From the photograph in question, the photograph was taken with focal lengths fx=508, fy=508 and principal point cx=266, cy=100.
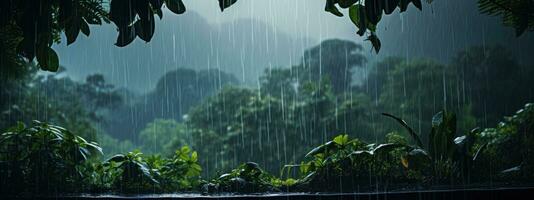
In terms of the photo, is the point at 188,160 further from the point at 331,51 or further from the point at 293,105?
the point at 331,51

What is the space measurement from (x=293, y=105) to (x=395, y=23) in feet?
25.0

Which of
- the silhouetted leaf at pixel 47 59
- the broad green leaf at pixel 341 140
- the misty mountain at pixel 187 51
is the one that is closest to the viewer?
the silhouetted leaf at pixel 47 59

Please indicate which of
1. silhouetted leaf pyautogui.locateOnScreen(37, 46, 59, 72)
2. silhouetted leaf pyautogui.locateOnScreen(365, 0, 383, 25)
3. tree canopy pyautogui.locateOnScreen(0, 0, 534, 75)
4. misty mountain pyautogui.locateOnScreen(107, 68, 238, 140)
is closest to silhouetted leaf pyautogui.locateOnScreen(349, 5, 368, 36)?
tree canopy pyautogui.locateOnScreen(0, 0, 534, 75)

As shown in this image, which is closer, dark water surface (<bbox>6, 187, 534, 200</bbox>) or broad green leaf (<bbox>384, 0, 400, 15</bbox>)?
broad green leaf (<bbox>384, 0, 400, 15</bbox>)

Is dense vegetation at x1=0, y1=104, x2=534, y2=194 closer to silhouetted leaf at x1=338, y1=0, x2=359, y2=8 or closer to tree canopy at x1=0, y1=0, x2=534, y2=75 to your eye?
tree canopy at x1=0, y1=0, x2=534, y2=75

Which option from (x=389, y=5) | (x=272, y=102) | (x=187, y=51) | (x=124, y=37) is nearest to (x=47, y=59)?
(x=124, y=37)

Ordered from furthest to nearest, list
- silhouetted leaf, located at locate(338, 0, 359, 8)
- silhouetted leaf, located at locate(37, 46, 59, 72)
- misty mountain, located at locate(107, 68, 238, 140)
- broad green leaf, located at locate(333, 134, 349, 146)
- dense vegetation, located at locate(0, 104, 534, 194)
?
misty mountain, located at locate(107, 68, 238, 140), broad green leaf, located at locate(333, 134, 349, 146), dense vegetation, located at locate(0, 104, 534, 194), silhouetted leaf, located at locate(37, 46, 59, 72), silhouetted leaf, located at locate(338, 0, 359, 8)

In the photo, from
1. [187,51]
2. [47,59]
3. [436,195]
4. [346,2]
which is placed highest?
[187,51]

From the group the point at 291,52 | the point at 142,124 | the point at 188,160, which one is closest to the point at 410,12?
the point at 291,52

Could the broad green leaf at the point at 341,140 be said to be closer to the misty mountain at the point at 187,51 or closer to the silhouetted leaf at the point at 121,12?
the silhouetted leaf at the point at 121,12

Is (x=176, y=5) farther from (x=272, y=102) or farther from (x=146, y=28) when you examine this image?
(x=272, y=102)

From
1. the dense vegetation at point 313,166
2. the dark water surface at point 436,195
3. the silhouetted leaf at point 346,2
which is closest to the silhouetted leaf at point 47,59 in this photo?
the dense vegetation at point 313,166

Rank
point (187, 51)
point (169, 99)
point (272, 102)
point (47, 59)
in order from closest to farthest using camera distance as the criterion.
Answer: point (47, 59), point (272, 102), point (169, 99), point (187, 51)

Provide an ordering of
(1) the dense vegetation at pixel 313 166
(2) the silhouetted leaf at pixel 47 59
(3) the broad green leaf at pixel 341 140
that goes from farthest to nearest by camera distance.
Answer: (3) the broad green leaf at pixel 341 140 < (1) the dense vegetation at pixel 313 166 < (2) the silhouetted leaf at pixel 47 59
